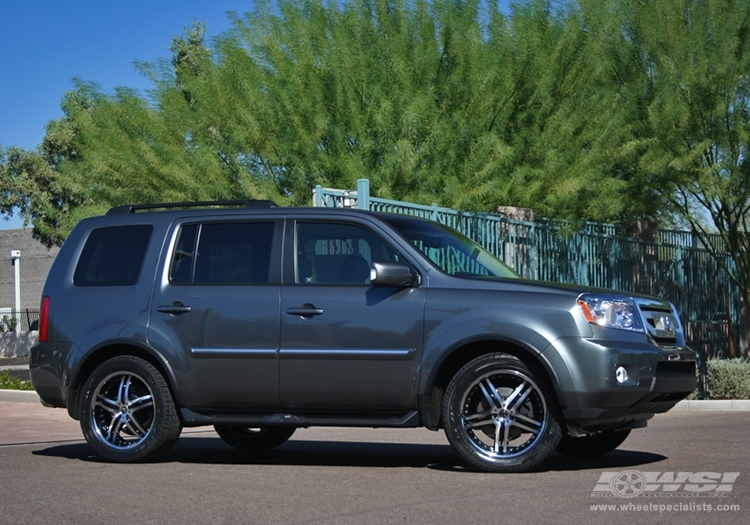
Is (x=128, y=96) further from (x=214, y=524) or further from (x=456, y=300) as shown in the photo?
(x=214, y=524)

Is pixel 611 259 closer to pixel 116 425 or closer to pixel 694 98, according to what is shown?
pixel 694 98

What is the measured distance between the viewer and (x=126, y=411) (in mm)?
8875

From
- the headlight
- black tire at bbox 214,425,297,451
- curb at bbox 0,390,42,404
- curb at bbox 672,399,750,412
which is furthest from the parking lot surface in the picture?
curb at bbox 0,390,42,404

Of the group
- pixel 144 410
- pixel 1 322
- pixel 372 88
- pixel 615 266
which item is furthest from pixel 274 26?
pixel 1 322

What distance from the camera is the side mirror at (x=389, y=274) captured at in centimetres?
800

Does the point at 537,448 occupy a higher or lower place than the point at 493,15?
lower

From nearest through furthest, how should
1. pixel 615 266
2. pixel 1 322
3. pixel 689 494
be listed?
pixel 689 494
pixel 615 266
pixel 1 322

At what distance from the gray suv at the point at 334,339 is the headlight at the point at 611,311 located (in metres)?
0.01

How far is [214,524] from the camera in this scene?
6.03 meters

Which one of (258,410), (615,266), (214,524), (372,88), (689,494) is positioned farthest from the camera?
(372,88)

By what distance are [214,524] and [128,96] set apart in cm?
1995

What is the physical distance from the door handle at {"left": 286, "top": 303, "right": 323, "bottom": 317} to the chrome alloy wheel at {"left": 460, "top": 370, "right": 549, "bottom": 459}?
4.19 feet

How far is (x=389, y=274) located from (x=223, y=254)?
1.61 meters

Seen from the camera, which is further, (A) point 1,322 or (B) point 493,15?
(A) point 1,322
